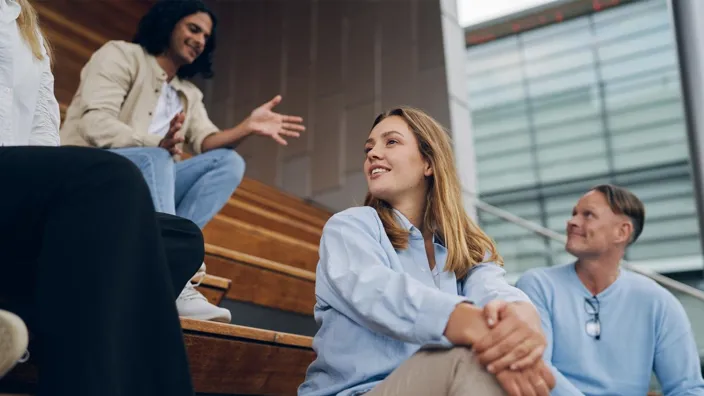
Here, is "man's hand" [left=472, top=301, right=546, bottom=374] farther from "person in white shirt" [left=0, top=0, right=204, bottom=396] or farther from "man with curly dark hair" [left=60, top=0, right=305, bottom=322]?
"man with curly dark hair" [left=60, top=0, right=305, bottom=322]

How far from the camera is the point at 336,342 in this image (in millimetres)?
864

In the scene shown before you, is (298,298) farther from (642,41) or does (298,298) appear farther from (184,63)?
(642,41)

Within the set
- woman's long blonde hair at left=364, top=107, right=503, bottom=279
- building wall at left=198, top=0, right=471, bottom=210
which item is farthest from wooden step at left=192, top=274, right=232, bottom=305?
building wall at left=198, top=0, right=471, bottom=210

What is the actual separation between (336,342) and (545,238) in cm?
183

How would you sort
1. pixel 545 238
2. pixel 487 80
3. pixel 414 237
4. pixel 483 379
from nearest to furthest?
pixel 483 379, pixel 414 237, pixel 545 238, pixel 487 80

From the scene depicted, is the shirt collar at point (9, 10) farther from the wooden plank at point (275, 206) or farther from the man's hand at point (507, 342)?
the wooden plank at point (275, 206)

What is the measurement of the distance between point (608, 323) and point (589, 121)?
5.21 metres

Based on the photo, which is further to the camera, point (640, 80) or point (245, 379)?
point (640, 80)

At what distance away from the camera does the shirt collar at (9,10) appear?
83 cm

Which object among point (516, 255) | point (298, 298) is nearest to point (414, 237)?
point (298, 298)

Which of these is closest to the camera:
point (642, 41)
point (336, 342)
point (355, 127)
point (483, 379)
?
point (483, 379)

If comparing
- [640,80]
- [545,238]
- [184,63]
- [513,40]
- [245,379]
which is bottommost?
[245,379]

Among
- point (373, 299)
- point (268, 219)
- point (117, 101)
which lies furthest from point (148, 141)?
point (268, 219)

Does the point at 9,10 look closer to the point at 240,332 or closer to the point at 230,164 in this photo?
the point at 240,332
